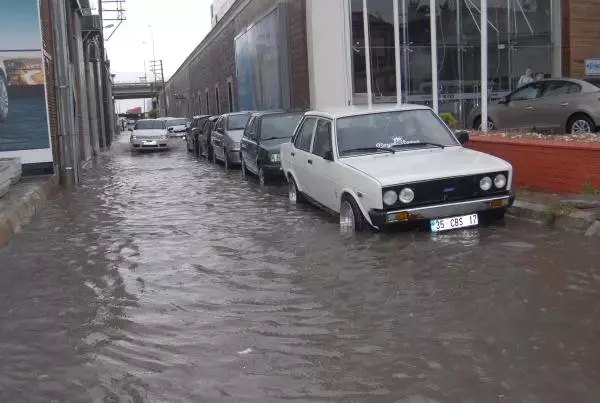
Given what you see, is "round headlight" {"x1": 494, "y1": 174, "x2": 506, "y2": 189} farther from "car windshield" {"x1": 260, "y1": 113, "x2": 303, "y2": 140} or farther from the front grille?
"car windshield" {"x1": 260, "y1": 113, "x2": 303, "y2": 140}

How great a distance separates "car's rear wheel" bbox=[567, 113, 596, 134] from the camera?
1340 cm

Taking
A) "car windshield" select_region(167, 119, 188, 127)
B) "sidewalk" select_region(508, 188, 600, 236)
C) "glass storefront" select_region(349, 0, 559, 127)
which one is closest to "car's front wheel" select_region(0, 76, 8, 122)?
"glass storefront" select_region(349, 0, 559, 127)

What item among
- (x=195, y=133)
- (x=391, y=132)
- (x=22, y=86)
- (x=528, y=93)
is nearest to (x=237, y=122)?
(x=22, y=86)

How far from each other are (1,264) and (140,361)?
3998mm

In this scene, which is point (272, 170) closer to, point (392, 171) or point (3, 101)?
point (3, 101)

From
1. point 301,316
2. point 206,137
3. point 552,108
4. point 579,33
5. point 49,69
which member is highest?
point 579,33

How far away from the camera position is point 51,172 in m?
15.6

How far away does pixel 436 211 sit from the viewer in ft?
24.6

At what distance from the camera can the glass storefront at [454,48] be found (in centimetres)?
2047

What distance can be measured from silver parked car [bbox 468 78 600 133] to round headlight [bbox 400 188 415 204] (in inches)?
A: 293

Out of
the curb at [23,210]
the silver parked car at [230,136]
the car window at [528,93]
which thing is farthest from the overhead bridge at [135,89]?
the car window at [528,93]

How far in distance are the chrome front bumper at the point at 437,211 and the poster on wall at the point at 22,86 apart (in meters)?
10.2

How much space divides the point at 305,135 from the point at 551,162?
3.47 metres

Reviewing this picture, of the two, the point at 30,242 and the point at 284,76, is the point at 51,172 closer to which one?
the point at 30,242
